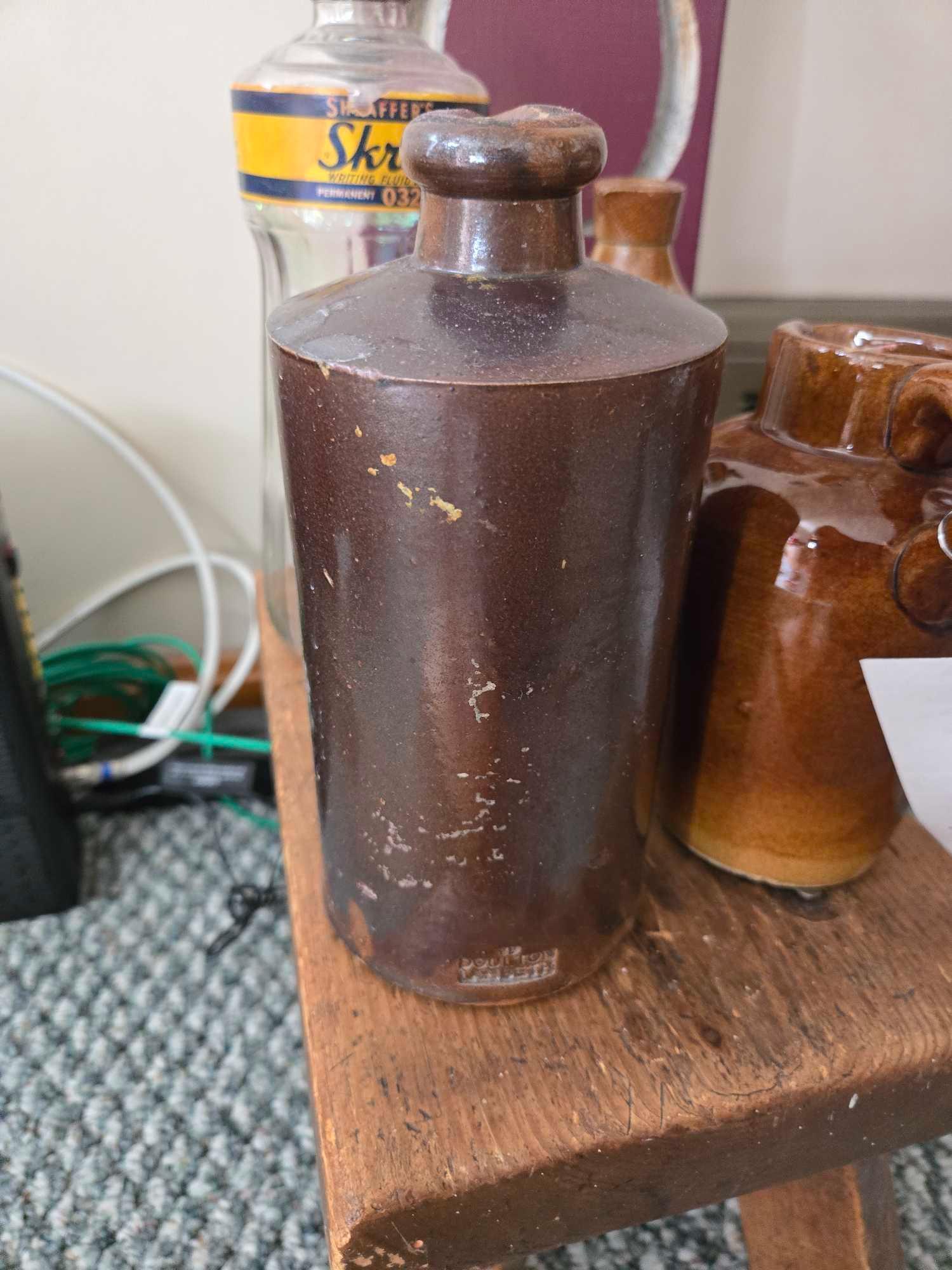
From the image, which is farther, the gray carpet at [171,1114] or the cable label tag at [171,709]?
the cable label tag at [171,709]

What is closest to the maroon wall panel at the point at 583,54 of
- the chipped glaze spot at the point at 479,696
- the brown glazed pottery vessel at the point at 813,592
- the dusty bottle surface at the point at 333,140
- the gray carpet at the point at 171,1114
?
the dusty bottle surface at the point at 333,140

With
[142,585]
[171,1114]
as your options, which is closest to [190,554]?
[142,585]

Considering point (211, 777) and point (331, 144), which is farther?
point (211, 777)

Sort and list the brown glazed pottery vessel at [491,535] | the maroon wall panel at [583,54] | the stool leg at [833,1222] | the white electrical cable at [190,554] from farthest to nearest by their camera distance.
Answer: the white electrical cable at [190,554] → the maroon wall panel at [583,54] → the stool leg at [833,1222] → the brown glazed pottery vessel at [491,535]

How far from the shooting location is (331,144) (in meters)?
0.46

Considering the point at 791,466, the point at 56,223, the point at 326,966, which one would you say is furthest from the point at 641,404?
the point at 56,223

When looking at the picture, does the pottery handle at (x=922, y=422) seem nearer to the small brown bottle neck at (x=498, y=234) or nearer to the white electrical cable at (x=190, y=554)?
the small brown bottle neck at (x=498, y=234)

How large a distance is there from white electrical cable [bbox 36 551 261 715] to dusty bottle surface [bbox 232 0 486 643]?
225 millimetres

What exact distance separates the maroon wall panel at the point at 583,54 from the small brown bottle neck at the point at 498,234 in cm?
43

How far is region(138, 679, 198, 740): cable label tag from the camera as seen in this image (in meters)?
0.82

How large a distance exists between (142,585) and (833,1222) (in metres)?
0.74

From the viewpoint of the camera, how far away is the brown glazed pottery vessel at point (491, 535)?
255mm

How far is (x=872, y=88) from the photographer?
74 centimetres

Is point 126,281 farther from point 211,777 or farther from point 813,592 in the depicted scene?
point 813,592
